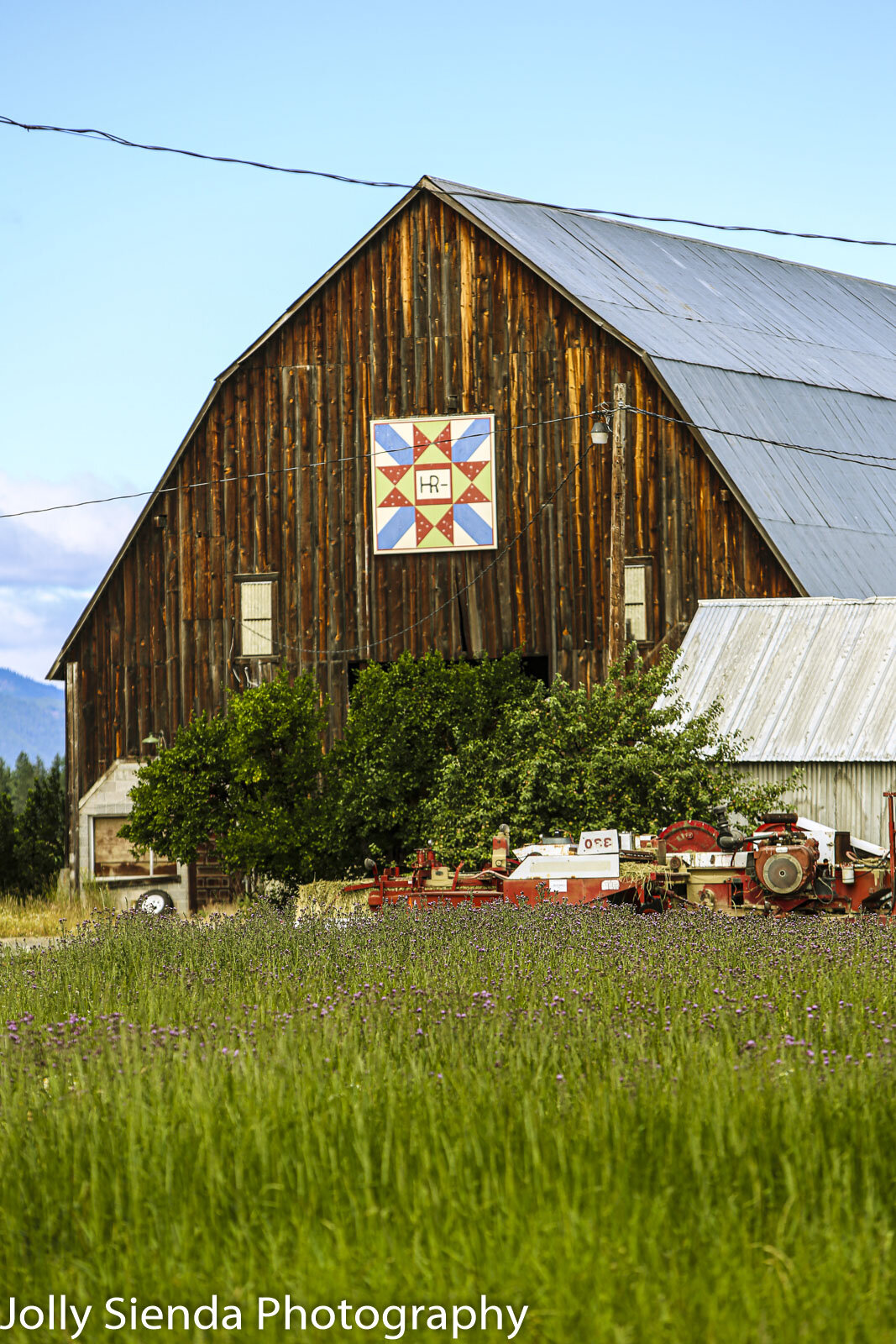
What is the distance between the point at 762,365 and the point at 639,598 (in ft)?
22.7

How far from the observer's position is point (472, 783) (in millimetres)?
23938

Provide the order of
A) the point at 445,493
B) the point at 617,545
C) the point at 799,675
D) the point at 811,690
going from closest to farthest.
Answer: the point at 811,690 → the point at 617,545 → the point at 799,675 → the point at 445,493

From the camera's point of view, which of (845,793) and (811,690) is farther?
(811,690)

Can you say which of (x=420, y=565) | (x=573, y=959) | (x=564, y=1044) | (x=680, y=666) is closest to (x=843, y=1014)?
(x=564, y=1044)

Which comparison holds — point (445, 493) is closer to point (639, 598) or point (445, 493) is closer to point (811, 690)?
point (639, 598)

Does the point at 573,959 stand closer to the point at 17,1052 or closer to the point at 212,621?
the point at 17,1052

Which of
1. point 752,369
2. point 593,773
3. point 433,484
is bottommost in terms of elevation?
point 593,773

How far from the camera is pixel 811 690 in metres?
25.2

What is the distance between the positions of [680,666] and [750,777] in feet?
8.46

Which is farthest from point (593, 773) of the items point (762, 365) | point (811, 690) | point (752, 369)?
point (762, 365)

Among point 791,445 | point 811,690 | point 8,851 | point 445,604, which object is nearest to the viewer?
point 811,690

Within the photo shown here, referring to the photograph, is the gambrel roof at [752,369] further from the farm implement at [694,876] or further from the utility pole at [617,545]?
the farm implement at [694,876]

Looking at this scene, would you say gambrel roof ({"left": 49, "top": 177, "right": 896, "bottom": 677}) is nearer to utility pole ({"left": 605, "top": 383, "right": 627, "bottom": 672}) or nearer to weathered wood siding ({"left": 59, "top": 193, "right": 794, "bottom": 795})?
weathered wood siding ({"left": 59, "top": 193, "right": 794, "bottom": 795})

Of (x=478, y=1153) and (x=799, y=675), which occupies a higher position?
(x=799, y=675)
